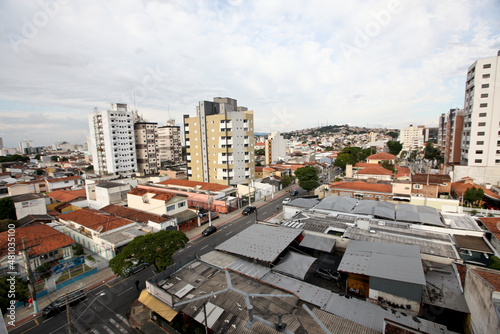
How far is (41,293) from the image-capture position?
55.5 feet

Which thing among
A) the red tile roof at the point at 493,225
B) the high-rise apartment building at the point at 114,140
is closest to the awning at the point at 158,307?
the red tile roof at the point at 493,225

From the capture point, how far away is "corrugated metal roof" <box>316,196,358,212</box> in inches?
1024

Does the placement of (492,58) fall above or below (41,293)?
above

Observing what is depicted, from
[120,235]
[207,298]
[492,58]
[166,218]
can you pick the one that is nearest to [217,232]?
[166,218]

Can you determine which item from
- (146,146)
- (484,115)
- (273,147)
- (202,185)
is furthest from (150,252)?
(273,147)

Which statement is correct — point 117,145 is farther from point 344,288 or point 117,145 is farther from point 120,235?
point 344,288

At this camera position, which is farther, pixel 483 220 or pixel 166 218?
pixel 166 218

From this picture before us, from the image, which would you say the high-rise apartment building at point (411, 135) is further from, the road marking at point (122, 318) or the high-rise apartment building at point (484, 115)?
the road marking at point (122, 318)

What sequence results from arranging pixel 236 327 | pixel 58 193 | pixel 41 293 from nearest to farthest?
pixel 236 327
pixel 41 293
pixel 58 193

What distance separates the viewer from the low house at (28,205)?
1222 inches

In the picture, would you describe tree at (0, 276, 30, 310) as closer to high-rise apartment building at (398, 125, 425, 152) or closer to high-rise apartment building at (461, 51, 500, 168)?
high-rise apartment building at (461, 51, 500, 168)

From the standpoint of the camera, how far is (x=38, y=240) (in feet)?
68.8

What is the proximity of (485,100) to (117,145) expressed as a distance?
79.4m

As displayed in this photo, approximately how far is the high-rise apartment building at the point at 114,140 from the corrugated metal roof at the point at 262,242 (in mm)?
56123
